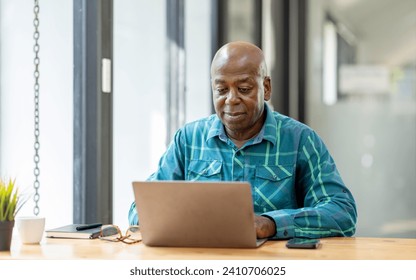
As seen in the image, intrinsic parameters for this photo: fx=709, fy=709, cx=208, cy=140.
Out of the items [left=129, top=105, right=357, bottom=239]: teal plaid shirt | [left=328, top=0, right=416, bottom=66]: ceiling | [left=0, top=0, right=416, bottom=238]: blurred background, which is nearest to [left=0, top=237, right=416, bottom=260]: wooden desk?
[left=129, top=105, right=357, bottom=239]: teal plaid shirt

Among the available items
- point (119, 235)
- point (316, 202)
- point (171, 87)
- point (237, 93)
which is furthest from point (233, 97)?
point (171, 87)

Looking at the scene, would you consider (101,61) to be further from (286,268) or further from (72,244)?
(286,268)

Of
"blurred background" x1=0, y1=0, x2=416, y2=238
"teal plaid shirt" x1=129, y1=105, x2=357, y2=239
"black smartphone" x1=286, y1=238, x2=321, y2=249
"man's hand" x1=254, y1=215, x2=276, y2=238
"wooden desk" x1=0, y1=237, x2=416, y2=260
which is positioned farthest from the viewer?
"blurred background" x1=0, y1=0, x2=416, y2=238

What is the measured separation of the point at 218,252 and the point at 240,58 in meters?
0.79

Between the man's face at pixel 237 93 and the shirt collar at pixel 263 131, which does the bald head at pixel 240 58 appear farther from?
the shirt collar at pixel 263 131

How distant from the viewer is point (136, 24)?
12.1 ft

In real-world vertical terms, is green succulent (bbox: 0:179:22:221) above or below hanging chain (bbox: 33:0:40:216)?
below

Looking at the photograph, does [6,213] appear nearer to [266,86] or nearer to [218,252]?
[218,252]

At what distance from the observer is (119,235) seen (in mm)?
2182

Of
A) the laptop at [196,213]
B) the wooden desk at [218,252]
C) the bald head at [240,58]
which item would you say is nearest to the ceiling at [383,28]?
the bald head at [240,58]

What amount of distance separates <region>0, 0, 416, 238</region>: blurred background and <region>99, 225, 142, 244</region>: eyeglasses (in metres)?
0.72

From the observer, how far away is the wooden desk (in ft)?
5.84

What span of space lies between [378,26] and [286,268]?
317 centimetres

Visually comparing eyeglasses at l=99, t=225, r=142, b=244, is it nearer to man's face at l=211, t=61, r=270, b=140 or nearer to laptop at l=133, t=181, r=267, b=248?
laptop at l=133, t=181, r=267, b=248
